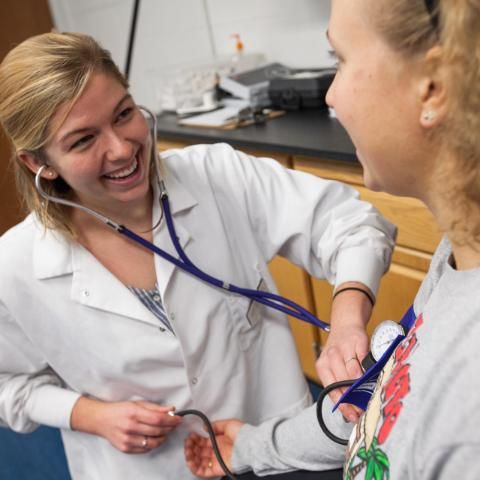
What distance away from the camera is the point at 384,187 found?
602mm

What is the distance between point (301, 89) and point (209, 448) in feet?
4.42

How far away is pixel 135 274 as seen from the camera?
106 cm

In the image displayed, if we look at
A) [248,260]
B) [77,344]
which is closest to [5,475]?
[77,344]

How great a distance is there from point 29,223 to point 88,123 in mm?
254

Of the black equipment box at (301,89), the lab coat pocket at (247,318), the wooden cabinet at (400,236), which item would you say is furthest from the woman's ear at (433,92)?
the black equipment box at (301,89)

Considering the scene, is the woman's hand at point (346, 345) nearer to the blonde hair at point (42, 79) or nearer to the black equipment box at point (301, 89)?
the blonde hair at point (42, 79)

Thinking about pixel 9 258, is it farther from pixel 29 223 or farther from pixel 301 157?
pixel 301 157

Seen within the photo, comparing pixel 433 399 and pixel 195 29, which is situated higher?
pixel 433 399

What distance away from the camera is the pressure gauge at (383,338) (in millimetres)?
697

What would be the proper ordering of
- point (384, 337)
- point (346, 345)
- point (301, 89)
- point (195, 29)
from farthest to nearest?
point (195, 29) < point (301, 89) < point (346, 345) < point (384, 337)

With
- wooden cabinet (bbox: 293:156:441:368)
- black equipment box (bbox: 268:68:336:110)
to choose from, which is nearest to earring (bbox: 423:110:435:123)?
wooden cabinet (bbox: 293:156:441:368)

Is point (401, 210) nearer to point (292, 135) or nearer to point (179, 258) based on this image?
point (292, 135)

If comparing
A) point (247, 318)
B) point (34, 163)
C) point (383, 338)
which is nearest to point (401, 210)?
point (247, 318)

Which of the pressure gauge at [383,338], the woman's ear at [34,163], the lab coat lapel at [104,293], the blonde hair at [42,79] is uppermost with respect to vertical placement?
the blonde hair at [42,79]
